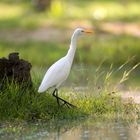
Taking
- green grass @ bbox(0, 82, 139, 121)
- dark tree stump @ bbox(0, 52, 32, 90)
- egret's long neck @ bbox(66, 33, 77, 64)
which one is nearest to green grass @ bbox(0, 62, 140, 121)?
green grass @ bbox(0, 82, 139, 121)

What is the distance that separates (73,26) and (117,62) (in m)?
5.70

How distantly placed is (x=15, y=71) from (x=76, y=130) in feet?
4.29

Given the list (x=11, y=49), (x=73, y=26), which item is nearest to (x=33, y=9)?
(x=73, y=26)

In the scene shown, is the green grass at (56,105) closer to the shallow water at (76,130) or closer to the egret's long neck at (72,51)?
the shallow water at (76,130)

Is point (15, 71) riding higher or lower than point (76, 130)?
higher

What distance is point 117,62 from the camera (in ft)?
61.5

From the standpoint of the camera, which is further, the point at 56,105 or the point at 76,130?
the point at 56,105

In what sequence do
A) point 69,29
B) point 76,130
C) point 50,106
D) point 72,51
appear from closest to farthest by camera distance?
point 76,130
point 50,106
point 72,51
point 69,29

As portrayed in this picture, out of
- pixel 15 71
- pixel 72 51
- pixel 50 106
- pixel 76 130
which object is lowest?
pixel 76 130

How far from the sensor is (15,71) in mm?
12219

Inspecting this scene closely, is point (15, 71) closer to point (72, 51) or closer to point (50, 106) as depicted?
point (50, 106)

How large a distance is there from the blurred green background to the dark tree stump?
4858 millimetres

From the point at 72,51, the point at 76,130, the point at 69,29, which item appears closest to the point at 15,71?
the point at 72,51

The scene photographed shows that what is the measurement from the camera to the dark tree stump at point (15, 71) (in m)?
12.2
